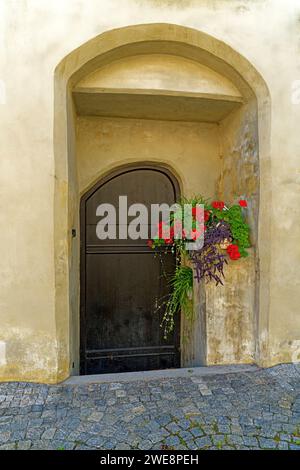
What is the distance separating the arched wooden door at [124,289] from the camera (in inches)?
153

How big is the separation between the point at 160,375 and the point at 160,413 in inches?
24.8

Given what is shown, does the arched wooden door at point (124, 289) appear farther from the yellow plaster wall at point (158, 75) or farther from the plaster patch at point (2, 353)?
the plaster patch at point (2, 353)

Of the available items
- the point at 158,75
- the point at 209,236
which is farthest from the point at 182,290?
the point at 158,75

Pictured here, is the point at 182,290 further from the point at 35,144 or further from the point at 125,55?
the point at 125,55

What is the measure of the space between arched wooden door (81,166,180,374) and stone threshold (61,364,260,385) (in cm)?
95

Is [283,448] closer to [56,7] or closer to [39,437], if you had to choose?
[39,437]

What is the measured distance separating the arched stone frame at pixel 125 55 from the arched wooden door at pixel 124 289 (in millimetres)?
929

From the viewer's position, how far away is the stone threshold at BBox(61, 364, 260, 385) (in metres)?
2.82

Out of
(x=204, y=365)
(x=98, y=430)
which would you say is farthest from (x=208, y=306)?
(x=98, y=430)

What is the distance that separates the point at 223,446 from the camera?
1.95 m

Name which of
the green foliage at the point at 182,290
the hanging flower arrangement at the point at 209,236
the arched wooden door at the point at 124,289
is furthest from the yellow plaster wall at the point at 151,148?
the green foliage at the point at 182,290

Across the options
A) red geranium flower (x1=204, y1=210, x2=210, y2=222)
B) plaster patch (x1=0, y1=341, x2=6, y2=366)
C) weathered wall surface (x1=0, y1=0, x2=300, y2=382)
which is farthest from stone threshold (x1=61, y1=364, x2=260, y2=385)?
red geranium flower (x1=204, y1=210, x2=210, y2=222)

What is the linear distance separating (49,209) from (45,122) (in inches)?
31.4

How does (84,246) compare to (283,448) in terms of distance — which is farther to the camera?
(84,246)
